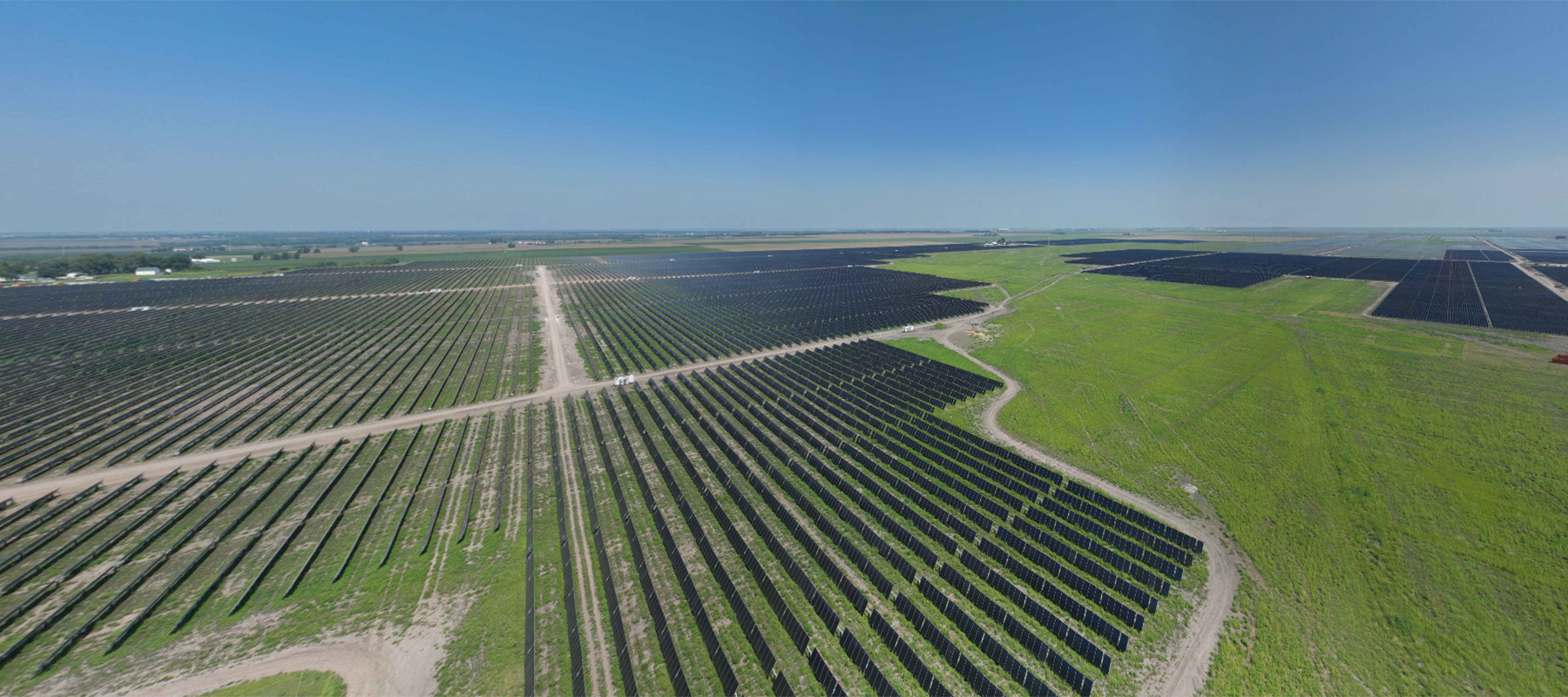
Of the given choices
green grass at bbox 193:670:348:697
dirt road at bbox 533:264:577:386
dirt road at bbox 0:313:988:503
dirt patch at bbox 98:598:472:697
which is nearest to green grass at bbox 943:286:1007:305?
dirt road at bbox 0:313:988:503

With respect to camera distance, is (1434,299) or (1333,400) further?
(1434,299)

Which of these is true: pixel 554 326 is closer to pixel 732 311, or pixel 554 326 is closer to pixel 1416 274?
pixel 732 311

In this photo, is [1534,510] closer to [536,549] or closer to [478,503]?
[536,549]

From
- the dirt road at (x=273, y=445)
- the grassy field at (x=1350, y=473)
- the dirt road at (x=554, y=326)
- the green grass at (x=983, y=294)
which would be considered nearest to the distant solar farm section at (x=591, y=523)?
the dirt road at (x=273, y=445)

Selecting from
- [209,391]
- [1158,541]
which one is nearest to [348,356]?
[209,391]

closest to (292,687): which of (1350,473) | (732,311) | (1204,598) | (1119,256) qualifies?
(1204,598)
